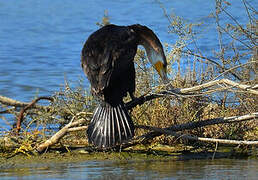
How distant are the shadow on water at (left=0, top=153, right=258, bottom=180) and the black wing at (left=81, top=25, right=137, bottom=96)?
82 centimetres

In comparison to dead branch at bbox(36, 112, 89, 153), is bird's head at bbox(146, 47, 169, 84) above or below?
above

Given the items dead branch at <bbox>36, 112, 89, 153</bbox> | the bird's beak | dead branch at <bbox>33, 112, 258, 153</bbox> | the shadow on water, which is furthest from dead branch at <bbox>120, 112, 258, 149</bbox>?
the bird's beak

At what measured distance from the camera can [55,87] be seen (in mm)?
11922

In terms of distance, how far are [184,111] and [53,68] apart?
8021 millimetres

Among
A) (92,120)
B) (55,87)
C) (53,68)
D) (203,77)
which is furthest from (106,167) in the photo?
(53,68)

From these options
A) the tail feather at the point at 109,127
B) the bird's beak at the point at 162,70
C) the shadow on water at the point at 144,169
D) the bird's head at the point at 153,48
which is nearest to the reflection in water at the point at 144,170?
the shadow on water at the point at 144,169

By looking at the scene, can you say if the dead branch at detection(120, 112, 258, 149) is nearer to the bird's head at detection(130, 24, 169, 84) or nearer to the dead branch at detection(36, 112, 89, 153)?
the dead branch at detection(36, 112, 89, 153)

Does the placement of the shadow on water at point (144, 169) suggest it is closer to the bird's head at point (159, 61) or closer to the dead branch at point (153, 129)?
the dead branch at point (153, 129)

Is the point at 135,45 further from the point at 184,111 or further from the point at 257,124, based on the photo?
the point at 257,124

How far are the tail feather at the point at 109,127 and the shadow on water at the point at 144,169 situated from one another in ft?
0.94

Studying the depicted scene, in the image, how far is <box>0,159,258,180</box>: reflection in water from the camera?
5469mm

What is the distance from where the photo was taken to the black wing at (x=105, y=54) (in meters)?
6.14

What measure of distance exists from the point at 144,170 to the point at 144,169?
7cm

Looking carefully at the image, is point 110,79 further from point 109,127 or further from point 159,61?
point 159,61
